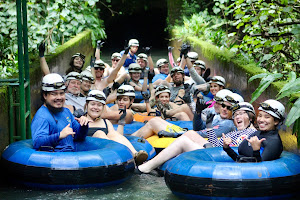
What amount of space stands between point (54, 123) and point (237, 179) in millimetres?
2241

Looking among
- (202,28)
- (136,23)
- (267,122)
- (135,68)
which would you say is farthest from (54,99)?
(136,23)

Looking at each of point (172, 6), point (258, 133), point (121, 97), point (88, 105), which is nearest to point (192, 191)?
point (258, 133)

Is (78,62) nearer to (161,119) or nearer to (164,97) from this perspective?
(164,97)

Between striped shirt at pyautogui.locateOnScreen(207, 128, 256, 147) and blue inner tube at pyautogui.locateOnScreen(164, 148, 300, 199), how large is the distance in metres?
0.87

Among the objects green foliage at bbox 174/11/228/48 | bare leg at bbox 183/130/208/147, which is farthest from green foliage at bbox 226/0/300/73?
green foliage at bbox 174/11/228/48

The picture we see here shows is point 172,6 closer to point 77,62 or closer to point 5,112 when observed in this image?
point 77,62

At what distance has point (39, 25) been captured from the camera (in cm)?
1385

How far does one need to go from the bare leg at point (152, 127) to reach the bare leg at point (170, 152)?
1197mm

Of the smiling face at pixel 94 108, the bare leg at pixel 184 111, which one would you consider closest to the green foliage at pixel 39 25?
the smiling face at pixel 94 108

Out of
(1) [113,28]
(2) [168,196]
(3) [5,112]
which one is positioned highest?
(1) [113,28]

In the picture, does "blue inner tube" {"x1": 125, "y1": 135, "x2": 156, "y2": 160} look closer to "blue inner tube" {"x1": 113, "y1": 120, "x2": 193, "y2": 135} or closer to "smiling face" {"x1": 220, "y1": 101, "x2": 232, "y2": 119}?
"blue inner tube" {"x1": 113, "y1": 120, "x2": 193, "y2": 135}

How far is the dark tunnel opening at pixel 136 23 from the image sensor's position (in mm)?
30891

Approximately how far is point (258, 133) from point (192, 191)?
1031 millimetres

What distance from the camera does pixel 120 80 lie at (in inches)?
460
